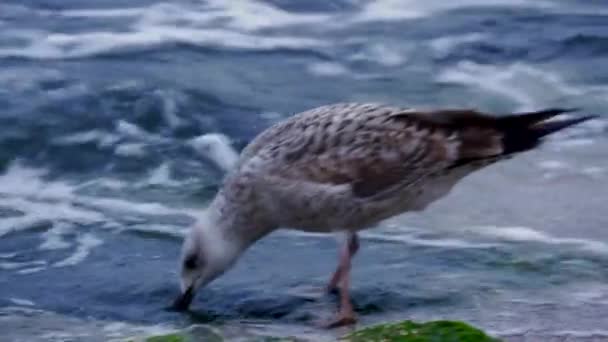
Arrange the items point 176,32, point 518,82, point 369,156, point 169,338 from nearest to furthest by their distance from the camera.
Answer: point 169,338, point 369,156, point 518,82, point 176,32

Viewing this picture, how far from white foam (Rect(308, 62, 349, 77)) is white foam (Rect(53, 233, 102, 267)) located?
3903 millimetres

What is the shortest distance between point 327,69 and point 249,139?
1.91 meters

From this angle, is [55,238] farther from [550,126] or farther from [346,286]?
[550,126]

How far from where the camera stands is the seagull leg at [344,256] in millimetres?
7090

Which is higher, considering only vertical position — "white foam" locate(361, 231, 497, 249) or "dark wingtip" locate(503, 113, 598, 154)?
"dark wingtip" locate(503, 113, 598, 154)

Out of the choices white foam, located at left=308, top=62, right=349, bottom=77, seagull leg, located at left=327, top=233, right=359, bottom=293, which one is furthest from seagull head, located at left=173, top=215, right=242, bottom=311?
white foam, located at left=308, top=62, right=349, bottom=77

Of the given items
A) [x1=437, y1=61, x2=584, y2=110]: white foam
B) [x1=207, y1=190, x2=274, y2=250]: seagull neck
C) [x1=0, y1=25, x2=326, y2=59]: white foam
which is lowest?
[x1=207, y1=190, x2=274, y2=250]: seagull neck

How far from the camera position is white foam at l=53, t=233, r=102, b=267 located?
7.75 metres

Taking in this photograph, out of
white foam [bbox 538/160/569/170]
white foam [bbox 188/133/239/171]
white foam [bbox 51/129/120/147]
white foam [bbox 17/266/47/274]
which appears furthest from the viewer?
white foam [bbox 51/129/120/147]

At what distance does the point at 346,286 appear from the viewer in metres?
6.88

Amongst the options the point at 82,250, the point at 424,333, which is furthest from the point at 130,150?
the point at 424,333

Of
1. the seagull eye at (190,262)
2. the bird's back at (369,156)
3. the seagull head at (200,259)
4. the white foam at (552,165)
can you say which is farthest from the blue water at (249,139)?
the bird's back at (369,156)

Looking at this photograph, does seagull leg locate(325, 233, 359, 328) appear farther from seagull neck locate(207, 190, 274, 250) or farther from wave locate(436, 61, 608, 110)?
wave locate(436, 61, 608, 110)

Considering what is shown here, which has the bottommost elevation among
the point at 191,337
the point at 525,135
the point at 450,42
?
the point at 191,337
